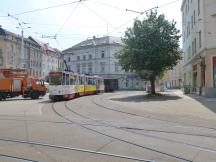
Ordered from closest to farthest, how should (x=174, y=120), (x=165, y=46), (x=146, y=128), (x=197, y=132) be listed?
(x=197, y=132)
(x=146, y=128)
(x=174, y=120)
(x=165, y=46)

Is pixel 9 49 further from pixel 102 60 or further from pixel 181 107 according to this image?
pixel 181 107

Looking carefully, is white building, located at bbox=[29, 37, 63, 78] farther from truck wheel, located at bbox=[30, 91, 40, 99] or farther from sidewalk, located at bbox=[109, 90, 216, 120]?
sidewalk, located at bbox=[109, 90, 216, 120]

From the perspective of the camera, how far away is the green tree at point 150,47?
40.1 m

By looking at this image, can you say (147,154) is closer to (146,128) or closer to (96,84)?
(146,128)

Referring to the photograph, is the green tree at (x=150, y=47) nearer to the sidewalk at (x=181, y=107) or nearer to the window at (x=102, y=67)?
the sidewalk at (x=181, y=107)

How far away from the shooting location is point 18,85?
44.3m

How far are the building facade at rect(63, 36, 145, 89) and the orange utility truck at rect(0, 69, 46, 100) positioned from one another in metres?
49.5

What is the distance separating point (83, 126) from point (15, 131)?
2706mm

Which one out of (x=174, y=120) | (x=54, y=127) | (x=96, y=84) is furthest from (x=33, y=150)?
(x=96, y=84)

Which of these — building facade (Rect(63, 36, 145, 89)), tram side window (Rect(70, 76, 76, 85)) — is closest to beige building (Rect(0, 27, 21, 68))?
building facade (Rect(63, 36, 145, 89))

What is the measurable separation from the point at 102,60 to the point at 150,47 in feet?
203

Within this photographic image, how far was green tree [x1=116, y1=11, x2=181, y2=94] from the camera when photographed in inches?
1578

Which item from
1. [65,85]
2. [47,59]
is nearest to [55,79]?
[65,85]

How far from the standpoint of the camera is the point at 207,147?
10391 millimetres
